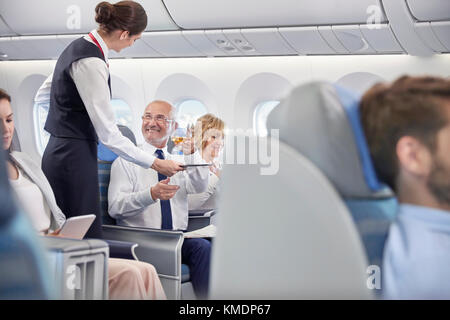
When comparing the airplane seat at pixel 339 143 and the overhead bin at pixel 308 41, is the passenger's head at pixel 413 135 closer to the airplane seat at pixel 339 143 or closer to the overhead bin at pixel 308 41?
the airplane seat at pixel 339 143

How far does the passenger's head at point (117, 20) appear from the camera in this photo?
2.43 m

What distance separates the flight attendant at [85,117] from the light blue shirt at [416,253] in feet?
4.31

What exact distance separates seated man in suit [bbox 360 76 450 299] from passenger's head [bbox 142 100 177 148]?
73.8 inches

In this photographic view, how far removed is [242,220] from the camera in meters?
1.29

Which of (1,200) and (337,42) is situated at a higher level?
(337,42)

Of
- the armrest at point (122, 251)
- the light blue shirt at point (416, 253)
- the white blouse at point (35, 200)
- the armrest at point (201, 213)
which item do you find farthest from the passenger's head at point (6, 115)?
the armrest at point (201, 213)

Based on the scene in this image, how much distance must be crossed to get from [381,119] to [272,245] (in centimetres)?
43

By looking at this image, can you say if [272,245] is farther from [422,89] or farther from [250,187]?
[422,89]

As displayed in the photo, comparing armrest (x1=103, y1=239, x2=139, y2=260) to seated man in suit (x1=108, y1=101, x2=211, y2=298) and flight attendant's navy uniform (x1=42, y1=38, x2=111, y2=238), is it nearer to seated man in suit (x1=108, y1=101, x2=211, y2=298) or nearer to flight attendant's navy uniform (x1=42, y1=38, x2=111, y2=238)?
flight attendant's navy uniform (x1=42, y1=38, x2=111, y2=238)

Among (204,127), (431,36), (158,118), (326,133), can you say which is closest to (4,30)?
(158,118)

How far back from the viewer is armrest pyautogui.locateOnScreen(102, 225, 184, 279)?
2541 mm

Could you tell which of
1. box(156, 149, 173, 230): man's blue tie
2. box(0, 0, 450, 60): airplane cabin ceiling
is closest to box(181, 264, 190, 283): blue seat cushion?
box(156, 149, 173, 230): man's blue tie
